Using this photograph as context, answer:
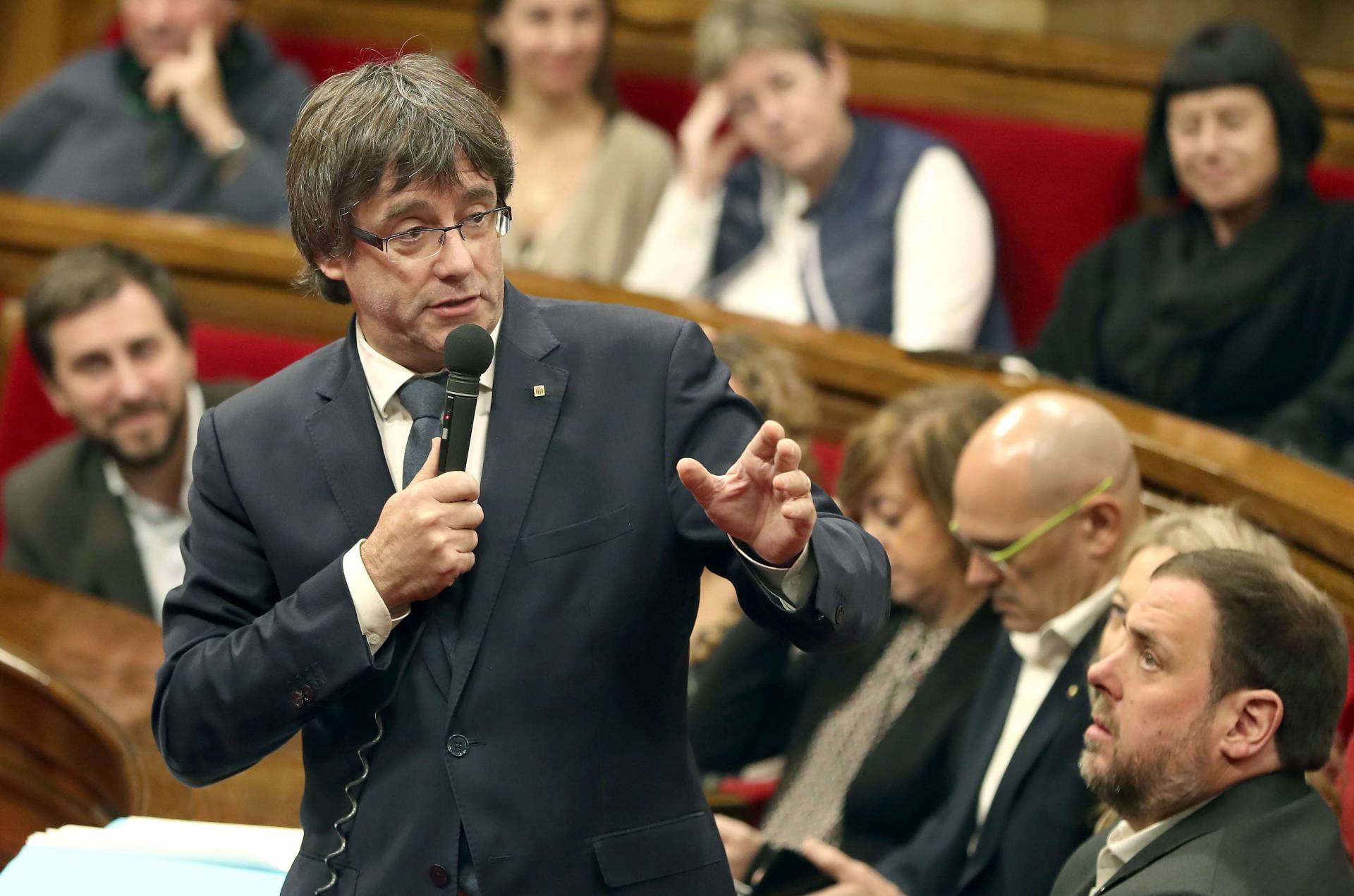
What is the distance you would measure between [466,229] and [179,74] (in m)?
2.85

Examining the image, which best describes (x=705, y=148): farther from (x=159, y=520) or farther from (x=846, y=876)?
(x=846, y=876)

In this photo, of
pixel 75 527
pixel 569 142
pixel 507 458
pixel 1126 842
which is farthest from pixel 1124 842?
pixel 569 142

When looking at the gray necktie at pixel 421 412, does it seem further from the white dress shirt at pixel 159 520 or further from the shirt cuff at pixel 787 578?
the white dress shirt at pixel 159 520

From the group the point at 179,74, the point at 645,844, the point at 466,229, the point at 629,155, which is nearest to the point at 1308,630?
the point at 645,844

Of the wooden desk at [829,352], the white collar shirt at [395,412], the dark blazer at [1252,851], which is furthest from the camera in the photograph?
the wooden desk at [829,352]

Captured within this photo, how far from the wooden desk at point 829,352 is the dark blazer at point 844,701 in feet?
A: 1.11

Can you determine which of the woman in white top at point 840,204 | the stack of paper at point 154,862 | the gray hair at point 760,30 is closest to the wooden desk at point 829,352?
the woman in white top at point 840,204

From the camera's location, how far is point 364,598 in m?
1.14

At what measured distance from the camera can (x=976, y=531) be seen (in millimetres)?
2006

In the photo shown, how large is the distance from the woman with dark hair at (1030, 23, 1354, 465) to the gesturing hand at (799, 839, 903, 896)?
119 centimetres

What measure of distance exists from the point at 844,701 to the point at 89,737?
92 cm

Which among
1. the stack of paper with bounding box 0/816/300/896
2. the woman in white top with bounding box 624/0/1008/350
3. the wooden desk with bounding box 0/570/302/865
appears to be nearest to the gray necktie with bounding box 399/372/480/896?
the stack of paper with bounding box 0/816/300/896

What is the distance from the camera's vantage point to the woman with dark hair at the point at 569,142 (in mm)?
3486

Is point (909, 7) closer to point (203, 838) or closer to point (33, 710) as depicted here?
point (33, 710)
